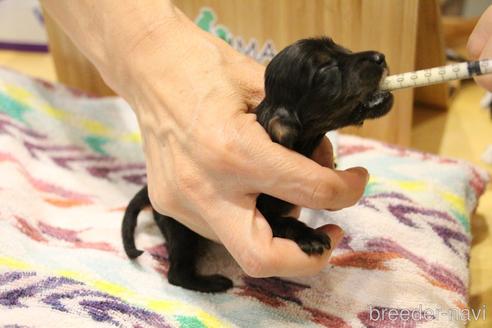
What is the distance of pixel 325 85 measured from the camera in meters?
0.94

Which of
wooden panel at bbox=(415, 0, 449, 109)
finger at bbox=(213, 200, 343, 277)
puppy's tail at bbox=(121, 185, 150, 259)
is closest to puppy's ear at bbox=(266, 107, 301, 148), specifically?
finger at bbox=(213, 200, 343, 277)

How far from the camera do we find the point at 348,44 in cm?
159

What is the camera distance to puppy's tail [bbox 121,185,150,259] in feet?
4.22

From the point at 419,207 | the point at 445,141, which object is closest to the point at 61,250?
the point at 419,207

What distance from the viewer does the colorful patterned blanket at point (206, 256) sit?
1.11m

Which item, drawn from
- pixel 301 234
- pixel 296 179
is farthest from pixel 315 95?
pixel 301 234

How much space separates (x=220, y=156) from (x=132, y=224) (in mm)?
459

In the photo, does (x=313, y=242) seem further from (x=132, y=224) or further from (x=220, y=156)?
(x=132, y=224)

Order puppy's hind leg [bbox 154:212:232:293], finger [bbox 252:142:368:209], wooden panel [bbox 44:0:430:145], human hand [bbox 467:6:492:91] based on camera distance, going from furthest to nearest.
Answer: wooden panel [bbox 44:0:430:145] < puppy's hind leg [bbox 154:212:232:293] < human hand [bbox 467:6:492:91] < finger [bbox 252:142:368:209]

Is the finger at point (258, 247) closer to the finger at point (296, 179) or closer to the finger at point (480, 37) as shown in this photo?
the finger at point (296, 179)

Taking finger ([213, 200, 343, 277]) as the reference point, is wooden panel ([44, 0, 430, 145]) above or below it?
above

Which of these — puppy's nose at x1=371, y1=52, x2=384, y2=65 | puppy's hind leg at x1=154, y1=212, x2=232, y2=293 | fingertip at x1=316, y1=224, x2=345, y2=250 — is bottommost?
puppy's hind leg at x1=154, y1=212, x2=232, y2=293

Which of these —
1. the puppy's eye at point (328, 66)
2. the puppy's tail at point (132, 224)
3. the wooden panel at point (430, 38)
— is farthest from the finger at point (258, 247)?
the wooden panel at point (430, 38)

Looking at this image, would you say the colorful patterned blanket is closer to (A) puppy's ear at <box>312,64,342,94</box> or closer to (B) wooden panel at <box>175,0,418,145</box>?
(B) wooden panel at <box>175,0,418,145</box>
